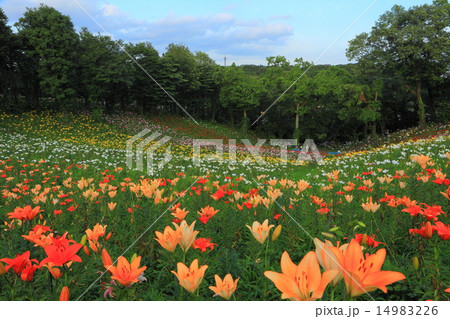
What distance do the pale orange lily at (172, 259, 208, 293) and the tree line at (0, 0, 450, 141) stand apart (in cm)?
677

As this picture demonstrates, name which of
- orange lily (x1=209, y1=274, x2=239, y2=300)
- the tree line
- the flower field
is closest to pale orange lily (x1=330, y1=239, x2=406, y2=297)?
the flower field

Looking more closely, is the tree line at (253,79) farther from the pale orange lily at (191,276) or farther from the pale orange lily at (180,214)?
the pale orange lily at (191,276)

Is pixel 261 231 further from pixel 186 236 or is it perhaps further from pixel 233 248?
pixel 233 248

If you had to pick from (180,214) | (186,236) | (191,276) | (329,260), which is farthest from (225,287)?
(180,214)

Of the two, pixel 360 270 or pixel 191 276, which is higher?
pixel 360 270

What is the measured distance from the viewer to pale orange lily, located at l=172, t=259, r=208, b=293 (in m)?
1.05

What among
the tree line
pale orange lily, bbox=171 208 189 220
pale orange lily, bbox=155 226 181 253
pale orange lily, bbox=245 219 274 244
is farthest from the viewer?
the tree line

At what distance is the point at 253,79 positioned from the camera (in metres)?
30.8

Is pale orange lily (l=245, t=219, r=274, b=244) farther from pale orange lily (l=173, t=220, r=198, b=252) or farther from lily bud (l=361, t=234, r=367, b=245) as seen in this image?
lily bud (l=361, t=234, r=367, b=245)

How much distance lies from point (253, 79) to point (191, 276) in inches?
1236

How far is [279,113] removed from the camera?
33.9 metres
